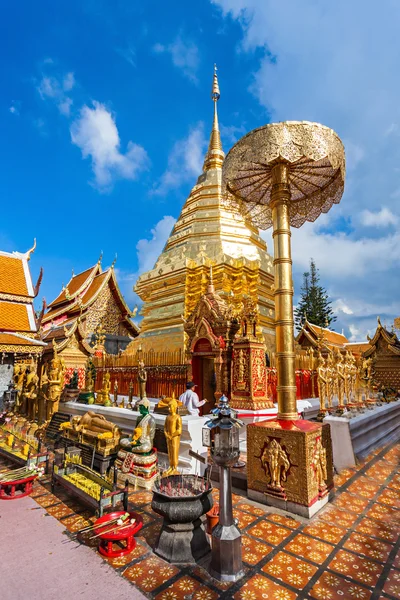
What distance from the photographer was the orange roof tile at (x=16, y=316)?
1105 centimetres

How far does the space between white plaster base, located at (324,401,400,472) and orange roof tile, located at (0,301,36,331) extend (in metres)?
9.89

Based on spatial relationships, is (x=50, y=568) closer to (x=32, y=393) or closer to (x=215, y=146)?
(x=32, y=393)

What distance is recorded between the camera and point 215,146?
17281 millimetres

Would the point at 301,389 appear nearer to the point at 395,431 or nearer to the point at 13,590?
the point at 395,431

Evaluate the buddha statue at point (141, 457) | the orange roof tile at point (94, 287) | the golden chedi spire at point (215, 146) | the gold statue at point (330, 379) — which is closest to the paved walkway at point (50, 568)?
the buddha statue at point (141, 457)

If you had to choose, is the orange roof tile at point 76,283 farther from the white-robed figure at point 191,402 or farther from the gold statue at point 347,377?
the gold statue at point 347,377

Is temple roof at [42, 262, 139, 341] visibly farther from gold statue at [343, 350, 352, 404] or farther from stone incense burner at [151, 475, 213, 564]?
stone incense burner at [151, 475, 213, 564]

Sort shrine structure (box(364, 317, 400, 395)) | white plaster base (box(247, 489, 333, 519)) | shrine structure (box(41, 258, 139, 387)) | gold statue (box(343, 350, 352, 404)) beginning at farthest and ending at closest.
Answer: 1. shrine structure (box(41, 258, 139, 387))
2. shrine structure (box(364, 317, 400, 395))
3. gold statue (box(343, 350, 352, 404))
4. white plaster base (box(247, 489, 333, 519))

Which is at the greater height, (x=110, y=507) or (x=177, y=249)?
(x=177, y=249)

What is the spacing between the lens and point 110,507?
421 centimetres

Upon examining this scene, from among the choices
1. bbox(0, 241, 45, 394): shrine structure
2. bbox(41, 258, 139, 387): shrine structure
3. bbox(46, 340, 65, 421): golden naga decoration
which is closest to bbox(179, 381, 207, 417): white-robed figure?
bbox(46, 340, 65, 421): golden naga decoration

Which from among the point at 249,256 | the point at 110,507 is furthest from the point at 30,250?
the point at 110,507

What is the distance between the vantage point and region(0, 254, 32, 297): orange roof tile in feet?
40.3

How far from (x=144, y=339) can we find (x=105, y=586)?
1005cm
